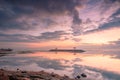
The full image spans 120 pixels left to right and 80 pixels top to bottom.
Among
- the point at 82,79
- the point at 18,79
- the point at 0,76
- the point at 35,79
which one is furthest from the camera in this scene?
the point at 82,79

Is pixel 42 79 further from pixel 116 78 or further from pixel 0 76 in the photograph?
pixel 116 78

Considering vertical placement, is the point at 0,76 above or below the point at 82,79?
above

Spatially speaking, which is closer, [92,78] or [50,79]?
[50,79]

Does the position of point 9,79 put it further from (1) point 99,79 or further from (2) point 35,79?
(1) point 99,79

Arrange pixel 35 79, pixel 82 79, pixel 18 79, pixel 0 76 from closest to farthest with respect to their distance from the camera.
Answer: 1. pixel 0 76
2. pixel 18 79
3. pixel 35 79
4. pixel 82 79

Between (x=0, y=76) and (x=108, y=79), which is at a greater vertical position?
(x=0, y=76)

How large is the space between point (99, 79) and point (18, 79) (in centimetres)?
1232

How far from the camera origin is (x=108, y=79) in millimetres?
27266

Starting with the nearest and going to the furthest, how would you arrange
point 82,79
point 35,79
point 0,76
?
point 0,76 → point 35,79 → point 82,79

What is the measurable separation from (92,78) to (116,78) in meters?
3.66

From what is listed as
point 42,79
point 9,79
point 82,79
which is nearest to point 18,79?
point 9,79

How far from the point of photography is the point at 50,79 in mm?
21484

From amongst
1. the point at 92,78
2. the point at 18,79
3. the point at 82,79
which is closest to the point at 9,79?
the point at 18,79

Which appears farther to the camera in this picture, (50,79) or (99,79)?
(99,79)
